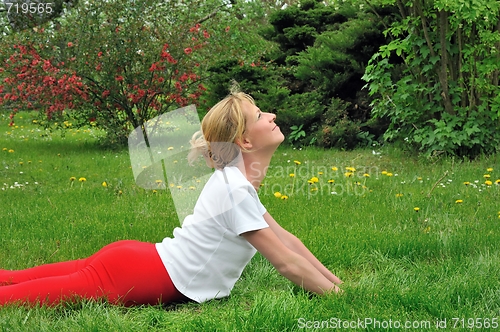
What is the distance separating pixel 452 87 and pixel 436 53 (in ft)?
1.36

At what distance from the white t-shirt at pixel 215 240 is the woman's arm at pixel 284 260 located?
0.16 feet

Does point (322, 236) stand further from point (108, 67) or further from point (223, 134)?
point (108, 67)

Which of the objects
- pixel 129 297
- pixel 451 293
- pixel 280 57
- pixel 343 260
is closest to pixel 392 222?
pixel 343 260

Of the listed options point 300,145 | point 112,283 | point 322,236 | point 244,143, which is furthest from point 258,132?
point 300,145

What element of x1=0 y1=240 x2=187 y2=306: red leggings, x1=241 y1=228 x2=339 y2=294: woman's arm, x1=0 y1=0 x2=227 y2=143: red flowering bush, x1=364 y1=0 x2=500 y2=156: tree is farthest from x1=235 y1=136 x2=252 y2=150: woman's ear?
x1=0 y1=0 x2=227 y2=143: red flowering bush

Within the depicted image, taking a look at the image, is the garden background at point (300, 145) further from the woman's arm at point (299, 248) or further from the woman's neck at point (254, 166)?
the woman's neck at point (254, 166)

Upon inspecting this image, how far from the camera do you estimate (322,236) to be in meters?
3.38

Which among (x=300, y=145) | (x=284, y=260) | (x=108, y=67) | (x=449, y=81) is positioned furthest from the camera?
(x=108, y=67)

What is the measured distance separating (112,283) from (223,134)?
0.78 metres

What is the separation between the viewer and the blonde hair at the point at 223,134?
2.47m

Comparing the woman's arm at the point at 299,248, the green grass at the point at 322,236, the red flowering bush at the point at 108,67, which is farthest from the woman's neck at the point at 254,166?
the red flowering bush at the point at 108,67

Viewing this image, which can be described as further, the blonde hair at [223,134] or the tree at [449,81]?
the tree at [449,81]

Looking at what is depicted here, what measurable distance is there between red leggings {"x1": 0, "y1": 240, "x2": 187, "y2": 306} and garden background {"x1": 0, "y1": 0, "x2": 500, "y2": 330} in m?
0.07

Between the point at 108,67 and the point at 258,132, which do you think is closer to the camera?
the point at 258,132
